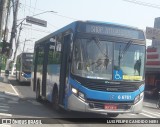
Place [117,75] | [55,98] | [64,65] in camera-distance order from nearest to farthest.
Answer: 1. [117,75]
2. [64,65]
3. [55,98]

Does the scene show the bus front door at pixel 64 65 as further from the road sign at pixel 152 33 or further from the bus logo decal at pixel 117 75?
the road sign at pixel 152 33

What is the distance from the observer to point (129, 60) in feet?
43.0

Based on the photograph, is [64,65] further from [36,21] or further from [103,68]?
[36,21]

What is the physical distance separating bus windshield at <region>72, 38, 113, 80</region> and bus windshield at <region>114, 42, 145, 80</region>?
0.31 m

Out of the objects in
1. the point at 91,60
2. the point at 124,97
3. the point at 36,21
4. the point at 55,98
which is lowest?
the point at 55,98

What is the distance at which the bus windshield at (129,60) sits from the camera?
1298 cm

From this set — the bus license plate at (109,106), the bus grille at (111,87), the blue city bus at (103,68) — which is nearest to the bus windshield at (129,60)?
the blue city bus at (103,68)

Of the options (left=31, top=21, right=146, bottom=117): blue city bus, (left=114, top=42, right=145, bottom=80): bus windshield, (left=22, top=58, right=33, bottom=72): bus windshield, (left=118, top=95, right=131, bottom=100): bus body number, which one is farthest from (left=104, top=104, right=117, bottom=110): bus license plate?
(left=22, top=58, right=33, bottom=72): bus windshield

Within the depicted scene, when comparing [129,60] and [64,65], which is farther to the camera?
[64,65]

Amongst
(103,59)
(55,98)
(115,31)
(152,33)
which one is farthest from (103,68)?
(152,33)

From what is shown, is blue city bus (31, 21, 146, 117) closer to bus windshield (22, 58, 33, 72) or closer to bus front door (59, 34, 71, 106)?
bus front door (59, 34, 71, 106)

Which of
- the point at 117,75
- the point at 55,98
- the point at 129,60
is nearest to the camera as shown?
the point at 117,75

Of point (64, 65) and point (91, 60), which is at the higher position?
point (91, 60)

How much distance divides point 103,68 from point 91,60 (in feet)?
1.52
